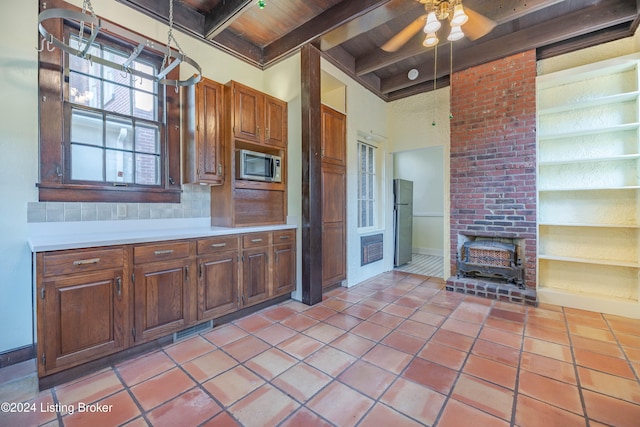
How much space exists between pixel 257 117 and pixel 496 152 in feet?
10.3

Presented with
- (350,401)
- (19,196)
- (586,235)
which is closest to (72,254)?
(19,196)

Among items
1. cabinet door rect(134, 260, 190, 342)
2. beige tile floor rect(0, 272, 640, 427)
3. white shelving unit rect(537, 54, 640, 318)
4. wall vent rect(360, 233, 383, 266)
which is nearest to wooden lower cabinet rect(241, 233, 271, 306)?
beige tile floor rect(0, 272, 640, 427)

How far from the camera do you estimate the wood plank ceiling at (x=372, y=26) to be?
2666mm

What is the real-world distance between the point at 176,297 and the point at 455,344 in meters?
2.41

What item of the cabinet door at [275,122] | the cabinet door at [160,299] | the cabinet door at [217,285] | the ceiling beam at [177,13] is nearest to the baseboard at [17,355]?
the cabinet door at [160,299]

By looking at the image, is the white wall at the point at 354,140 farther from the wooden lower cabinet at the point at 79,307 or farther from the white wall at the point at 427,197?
the wooden lower cabinet at the point at 79,307

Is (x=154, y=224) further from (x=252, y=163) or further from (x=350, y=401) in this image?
(x=350, y=401)

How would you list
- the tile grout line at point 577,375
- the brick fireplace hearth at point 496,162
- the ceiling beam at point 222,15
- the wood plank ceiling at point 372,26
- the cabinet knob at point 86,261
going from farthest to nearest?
the brick fireplace hearth at point 496,162 < the wood plank ceiling at point 372,26 < the ceiling beam at point 222,15 < the cabinet knob at point 86,261 < the tile grout line at point 577,375

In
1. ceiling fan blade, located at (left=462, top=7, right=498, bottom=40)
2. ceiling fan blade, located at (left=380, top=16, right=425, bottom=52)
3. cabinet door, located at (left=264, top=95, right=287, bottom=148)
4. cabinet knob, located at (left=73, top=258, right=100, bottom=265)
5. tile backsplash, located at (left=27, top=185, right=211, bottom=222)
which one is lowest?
cabinet knob, located at (left=73, top=258, right=100, bottom=265)

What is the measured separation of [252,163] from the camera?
3.00m

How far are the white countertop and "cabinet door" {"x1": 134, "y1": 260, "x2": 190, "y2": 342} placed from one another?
0.24m

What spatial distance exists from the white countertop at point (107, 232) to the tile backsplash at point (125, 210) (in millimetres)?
43

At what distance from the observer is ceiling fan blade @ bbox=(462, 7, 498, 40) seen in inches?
85.4

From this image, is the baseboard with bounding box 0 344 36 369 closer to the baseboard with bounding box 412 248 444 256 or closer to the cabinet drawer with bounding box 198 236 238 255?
the cabinet drawer with bounding box 198 236 238 255
